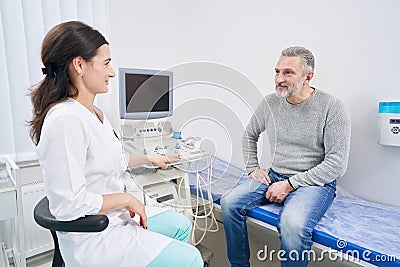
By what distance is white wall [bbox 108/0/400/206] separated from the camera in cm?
159

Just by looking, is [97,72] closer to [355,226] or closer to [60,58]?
[60,58]

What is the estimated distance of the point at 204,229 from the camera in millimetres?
2006

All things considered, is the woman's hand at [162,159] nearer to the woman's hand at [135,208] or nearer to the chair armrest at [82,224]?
the woman's hand at [135,208]

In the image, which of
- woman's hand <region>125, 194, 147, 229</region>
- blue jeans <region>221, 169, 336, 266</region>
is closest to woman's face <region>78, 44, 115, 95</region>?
woman's hand <region>125, 194, 147, 229</region>

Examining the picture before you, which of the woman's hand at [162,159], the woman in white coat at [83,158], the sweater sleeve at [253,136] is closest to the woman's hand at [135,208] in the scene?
the woman in white coat at [83,158]

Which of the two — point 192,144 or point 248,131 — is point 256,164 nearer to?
point 248,131

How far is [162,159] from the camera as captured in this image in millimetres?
1479

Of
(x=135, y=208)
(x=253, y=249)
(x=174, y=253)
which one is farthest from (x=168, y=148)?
(x=253, y=249)

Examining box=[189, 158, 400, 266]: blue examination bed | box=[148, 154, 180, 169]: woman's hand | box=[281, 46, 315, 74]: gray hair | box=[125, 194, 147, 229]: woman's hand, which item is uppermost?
box=[281, 46, 315, 74]: gray hair

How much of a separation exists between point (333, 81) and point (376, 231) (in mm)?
873

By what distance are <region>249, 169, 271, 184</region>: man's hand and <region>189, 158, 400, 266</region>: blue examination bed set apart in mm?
150

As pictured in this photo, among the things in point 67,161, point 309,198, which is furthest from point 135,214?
point 309,198

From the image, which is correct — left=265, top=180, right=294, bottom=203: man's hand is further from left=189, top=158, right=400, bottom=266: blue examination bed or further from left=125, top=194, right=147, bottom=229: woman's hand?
left=125, top=194, right=147, bottom=229: woman's hand

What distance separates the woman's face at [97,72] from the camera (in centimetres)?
92
